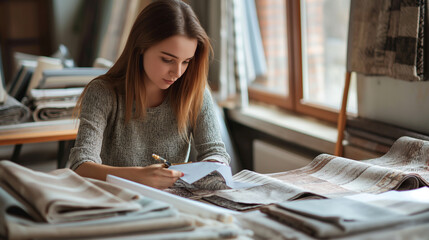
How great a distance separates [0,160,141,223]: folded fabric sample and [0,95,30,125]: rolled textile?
1472 mm

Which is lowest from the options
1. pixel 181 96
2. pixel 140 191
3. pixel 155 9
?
pixel 140 191

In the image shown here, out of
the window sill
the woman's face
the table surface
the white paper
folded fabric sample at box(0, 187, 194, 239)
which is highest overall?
the woman's face

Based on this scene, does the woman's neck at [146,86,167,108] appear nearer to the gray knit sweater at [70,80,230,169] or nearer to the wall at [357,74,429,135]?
the gray knit sweater at [70,80,230,169]

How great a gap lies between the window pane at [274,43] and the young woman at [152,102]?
5.58ft

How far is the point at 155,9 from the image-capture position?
1.62 meters

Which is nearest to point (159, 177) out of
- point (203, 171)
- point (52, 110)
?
point (203, 171)

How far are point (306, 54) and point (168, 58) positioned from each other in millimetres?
1785

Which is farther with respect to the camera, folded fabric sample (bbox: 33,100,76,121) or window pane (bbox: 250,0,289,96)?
window pane (bbox: 250,0,289,96)

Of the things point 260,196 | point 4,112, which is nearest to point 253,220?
point 260,196

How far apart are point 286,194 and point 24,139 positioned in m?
1.49

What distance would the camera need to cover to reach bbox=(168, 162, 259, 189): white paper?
1.36 m

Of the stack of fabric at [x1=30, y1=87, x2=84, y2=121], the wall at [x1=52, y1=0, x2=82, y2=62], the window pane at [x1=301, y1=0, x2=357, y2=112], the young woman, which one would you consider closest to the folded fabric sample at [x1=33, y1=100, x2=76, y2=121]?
the stack of fabric at [x1=30, y1=87, x2=84, y2=121]

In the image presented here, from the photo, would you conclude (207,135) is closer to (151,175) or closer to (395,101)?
(151,175)

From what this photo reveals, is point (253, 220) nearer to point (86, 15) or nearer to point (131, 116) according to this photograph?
point (131, 116)
